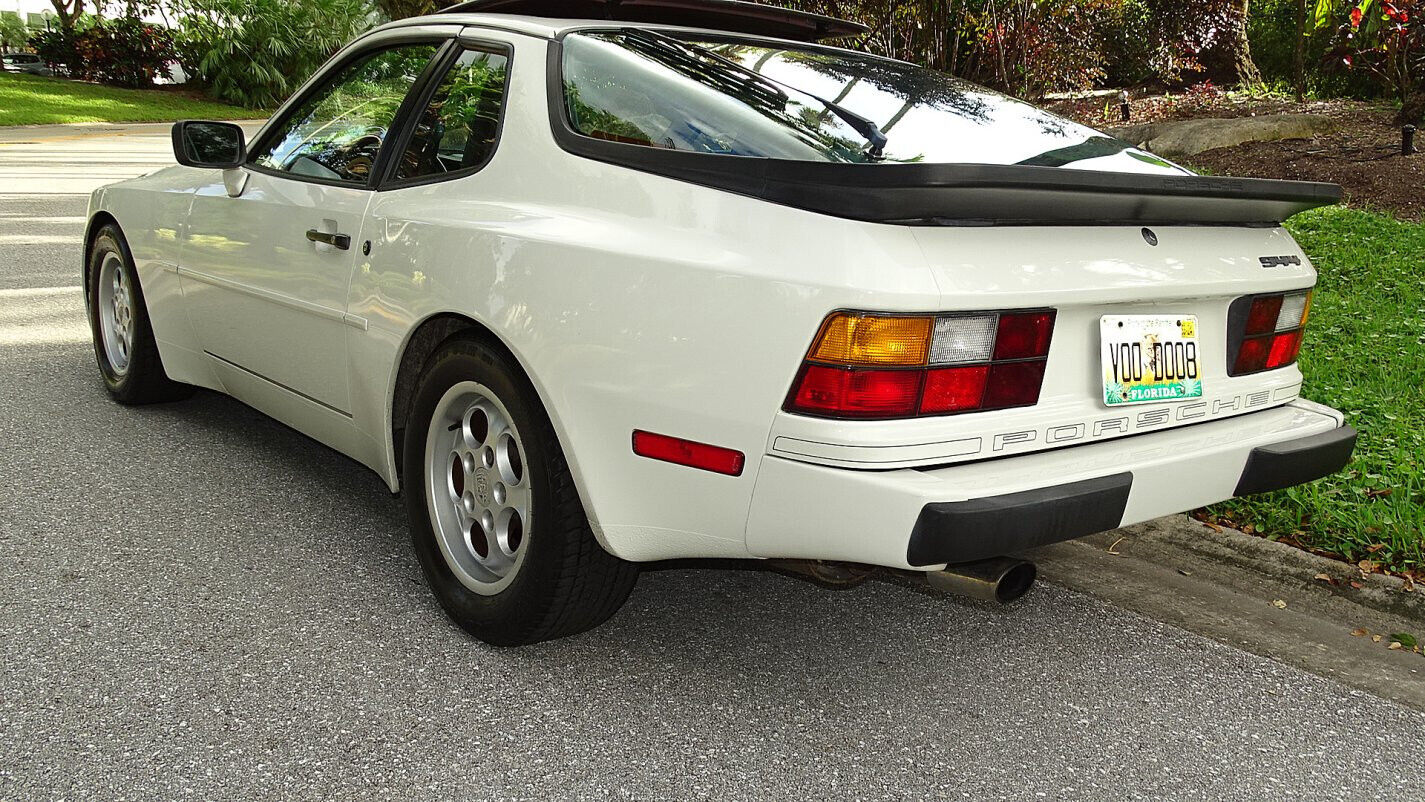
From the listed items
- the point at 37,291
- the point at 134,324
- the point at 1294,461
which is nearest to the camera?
the point at 1294,461

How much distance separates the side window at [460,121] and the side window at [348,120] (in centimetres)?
18

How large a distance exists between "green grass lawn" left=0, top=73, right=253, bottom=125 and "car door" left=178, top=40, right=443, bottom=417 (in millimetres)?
19310

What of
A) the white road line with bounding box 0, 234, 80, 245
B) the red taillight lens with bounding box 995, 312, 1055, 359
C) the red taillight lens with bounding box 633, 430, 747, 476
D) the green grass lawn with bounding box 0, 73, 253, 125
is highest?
the red taillight lens with bounding box 995, 312, 1055, 359

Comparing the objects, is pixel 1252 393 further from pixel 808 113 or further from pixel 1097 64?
pixel 1097 64

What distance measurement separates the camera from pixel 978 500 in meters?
2.37

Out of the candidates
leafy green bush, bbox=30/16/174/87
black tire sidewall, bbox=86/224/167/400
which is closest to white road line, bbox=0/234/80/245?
black tire sidewall, bbox=86/224/167/400

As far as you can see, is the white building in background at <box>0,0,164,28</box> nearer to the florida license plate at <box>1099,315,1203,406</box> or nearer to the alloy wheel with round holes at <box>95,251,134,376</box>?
the alloy wheel with round holes at <box>95,251,134,376</box>

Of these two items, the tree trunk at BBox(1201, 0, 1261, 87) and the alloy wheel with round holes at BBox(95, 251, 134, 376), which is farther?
the tree trunk at BBox(1201, 0, 1261, 87)

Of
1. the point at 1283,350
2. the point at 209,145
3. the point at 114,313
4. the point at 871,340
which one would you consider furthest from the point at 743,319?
the point at 114,313

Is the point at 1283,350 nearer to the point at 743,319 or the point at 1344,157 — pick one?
the point at 743,319

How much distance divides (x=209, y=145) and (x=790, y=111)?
2.29 metres

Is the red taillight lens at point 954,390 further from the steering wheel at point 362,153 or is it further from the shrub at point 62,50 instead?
the shrub at point 62,50

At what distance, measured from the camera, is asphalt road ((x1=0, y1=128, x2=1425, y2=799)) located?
255 centimetres

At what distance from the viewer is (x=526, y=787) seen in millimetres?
2484
